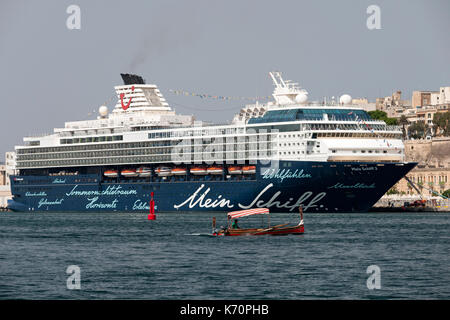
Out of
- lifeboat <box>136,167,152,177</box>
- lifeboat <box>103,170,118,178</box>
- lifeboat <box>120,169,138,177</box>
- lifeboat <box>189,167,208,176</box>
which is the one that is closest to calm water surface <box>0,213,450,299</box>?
lifeboat <box>189,167,208,176</box>

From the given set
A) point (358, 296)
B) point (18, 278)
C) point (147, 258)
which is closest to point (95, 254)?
point (147, 258)

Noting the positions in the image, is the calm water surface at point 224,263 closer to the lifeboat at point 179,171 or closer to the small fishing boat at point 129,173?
the lifeboat at point 179,171

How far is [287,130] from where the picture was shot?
11056 cm

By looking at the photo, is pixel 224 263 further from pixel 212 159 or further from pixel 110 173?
pixel 110 173

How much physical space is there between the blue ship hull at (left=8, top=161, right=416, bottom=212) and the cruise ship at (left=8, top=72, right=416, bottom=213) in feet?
0.40

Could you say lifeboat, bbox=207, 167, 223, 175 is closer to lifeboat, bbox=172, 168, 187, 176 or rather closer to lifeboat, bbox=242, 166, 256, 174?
lifeboat, bbox=242, 166, 256, 174

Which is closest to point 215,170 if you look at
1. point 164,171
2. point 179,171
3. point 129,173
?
point 179,171

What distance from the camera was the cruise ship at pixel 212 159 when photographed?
107062 mm

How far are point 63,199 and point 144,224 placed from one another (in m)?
42.3

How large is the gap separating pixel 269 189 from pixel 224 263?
54.4 m

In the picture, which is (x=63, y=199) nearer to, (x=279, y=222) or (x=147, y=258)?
(x=279, y=222)

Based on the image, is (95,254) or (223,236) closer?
(95,254)

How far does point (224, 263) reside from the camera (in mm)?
54094

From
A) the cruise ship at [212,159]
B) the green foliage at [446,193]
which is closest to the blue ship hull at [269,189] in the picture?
the cruise ship at [212,159]
